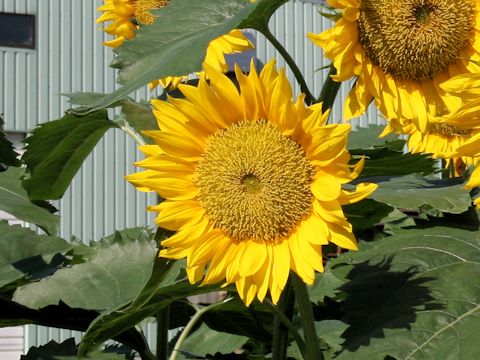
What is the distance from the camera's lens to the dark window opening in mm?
11266

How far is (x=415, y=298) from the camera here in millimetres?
1002

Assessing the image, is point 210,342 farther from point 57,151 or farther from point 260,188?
point 260,188

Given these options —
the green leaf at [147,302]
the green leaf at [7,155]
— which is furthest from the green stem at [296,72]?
the green leaf at [7,155]

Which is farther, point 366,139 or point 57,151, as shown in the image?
point 366,139

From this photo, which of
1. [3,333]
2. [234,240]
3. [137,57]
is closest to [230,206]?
[234,240]

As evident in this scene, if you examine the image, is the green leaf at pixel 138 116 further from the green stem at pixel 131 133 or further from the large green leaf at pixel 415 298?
the large green leaf at pixel 415 298

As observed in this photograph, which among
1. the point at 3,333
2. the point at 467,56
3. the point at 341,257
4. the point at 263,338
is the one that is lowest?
the point at 3,333

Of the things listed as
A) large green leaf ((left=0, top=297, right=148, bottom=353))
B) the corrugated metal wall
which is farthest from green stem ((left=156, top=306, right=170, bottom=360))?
the corrugated metal wall

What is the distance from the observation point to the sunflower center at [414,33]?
46.6 inches

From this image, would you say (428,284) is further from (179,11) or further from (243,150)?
(179,11)

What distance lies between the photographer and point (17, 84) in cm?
1105

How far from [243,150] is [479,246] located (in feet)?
0.92

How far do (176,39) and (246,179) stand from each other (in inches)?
6.0

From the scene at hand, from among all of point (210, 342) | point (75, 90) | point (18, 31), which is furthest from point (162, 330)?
point (18, 31)
